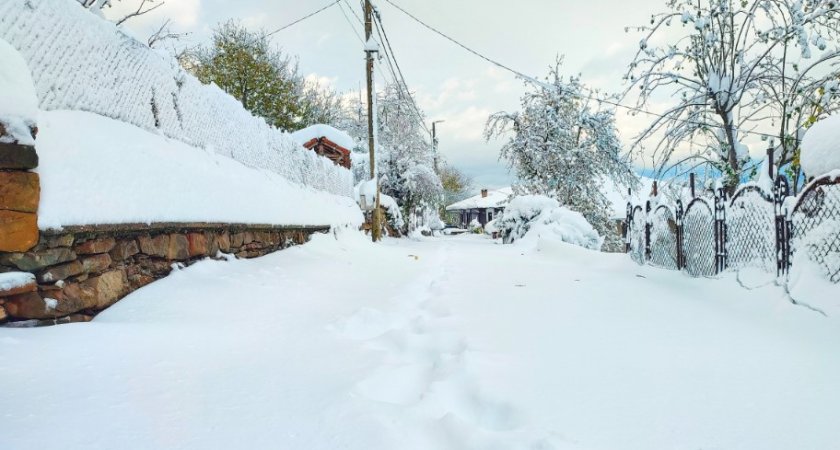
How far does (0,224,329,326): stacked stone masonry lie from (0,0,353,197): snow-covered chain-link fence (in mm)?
927

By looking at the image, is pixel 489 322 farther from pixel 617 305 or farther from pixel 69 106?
pixel 69 106

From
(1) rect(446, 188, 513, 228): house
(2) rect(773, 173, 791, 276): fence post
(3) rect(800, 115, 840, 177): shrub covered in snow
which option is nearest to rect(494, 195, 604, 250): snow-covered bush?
(2) rect(773, 173, 791, 276): fence post

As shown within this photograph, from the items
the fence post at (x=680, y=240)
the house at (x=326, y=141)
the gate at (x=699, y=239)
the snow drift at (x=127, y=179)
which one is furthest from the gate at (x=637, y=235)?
the house at (x=326, y=141)

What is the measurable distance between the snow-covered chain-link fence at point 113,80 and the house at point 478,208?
46.2 m

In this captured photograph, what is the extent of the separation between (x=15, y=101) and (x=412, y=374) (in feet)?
8.18

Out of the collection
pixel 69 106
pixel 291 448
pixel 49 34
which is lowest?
pixel 291 448

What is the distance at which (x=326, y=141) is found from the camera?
14.4m

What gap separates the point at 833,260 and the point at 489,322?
2.69 meters

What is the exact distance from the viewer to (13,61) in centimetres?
227

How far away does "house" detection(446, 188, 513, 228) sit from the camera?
52500 millimetres

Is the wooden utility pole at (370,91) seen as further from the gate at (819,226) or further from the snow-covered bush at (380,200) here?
the gate at (819,226)

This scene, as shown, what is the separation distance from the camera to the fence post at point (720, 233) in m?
5.07

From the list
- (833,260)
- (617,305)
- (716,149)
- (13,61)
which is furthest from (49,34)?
(716,149)

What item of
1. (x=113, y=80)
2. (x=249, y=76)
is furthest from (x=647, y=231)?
(x=249, y=76)
